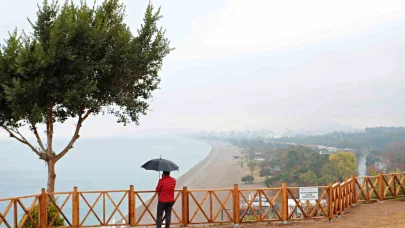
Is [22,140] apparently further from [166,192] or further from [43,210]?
[166,192]

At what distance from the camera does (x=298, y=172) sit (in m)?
81.1

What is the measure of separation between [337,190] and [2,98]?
10.9 meters

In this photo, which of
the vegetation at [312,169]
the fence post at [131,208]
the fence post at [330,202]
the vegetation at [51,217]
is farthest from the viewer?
the vegetation at [312,169]

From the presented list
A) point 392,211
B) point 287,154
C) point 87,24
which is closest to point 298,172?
point 287,154

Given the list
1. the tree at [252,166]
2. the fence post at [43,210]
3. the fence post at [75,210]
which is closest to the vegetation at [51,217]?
the fence post at [43,210]

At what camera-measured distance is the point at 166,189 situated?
994 centimetres

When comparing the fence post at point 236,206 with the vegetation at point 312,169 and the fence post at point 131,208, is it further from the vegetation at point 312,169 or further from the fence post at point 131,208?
the vegetation at point 312,169

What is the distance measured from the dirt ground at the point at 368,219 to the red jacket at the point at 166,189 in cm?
276

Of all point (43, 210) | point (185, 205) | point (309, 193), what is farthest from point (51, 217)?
point (309, 193)

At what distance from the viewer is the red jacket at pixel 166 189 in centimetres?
A: 991

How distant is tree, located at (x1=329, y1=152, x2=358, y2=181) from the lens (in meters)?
79.2

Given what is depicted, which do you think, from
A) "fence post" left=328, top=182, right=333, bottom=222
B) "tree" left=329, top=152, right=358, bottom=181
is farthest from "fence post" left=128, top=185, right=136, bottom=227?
"tree" left=329, top=152, right=358, bottom=181

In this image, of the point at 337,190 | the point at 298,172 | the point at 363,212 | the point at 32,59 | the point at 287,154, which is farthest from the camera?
the point at 287,154

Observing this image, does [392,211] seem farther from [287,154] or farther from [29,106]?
[287,154]
